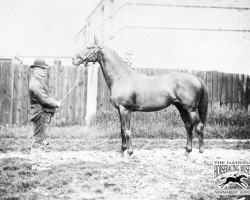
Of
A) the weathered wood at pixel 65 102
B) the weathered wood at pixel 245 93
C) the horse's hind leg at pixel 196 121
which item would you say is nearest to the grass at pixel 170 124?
the weathered wood at pixel 245 93

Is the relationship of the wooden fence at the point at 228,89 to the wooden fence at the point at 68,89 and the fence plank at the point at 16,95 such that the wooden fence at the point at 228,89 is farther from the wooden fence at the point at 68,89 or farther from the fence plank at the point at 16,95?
the fence plank at the point at 16,95

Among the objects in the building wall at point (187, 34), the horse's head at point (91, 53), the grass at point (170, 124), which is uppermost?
the building wall at point (187, 34)

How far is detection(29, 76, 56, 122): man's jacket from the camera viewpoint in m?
5.94

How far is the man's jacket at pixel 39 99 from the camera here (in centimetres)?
594

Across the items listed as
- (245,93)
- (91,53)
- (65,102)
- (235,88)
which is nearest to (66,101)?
(65,102)

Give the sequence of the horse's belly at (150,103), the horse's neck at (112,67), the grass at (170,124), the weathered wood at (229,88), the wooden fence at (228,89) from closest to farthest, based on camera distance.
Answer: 1. the horse's belly at (150,103)
2. the horse's neck at (112,67)
3. the grass at (170,124)
4. the wooden fence at (228,89)
5. the weathered wood at (229,88)

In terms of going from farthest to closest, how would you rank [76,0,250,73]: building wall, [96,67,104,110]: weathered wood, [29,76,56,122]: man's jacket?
[76,0,250,73]: building wall
[96,67,104,110]: weathered wood
[29,76,56,122]: man's jacket

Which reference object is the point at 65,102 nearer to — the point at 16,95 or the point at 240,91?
the point at 16,95

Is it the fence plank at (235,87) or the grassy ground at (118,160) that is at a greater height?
the fence plank at (235,87)

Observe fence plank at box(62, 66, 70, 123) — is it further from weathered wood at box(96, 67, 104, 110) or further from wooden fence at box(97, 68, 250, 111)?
wooden fence at box(97, 68, 250, 111)

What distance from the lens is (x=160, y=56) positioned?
21.3 metres

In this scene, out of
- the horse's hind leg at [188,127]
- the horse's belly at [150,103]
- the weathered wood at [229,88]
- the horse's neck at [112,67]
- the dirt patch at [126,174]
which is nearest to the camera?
the dirt patch at [126,174]

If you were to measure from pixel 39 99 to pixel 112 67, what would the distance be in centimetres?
228

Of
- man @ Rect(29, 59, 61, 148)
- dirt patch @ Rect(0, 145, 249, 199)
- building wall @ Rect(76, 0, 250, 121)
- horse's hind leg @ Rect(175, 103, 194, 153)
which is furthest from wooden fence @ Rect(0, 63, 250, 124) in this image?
building wall @ Rect(76, 0, 250, 121)
